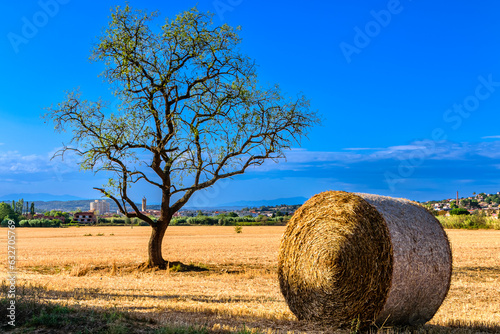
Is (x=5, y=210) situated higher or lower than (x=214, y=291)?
higher

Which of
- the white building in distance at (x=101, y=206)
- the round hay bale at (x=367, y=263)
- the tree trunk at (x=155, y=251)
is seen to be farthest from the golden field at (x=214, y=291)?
the white building in distance at (x=101, y=206)

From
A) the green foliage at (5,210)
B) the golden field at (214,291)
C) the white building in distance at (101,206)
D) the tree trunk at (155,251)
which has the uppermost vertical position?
the white building in distance at (101,206)

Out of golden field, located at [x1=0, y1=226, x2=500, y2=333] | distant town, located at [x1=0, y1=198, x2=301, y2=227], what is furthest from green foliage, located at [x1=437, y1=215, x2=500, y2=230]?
golden field, located at [x1=0, y1=226, x2=500, y2=333]

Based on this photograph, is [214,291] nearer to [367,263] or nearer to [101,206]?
[367,263]

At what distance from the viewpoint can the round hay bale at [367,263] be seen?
8.14 meters

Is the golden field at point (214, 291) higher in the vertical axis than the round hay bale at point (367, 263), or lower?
lower

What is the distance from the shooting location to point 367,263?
844 centimetres

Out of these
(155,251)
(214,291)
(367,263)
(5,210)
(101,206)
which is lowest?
(214,291)

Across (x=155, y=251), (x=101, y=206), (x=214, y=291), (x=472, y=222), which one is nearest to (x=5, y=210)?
(x=101, y=206)

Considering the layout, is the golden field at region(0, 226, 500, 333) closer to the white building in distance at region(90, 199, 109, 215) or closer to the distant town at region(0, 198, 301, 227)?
the distant town at region(0, 198, 301, 227)

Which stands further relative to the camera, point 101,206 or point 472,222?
point 101,206

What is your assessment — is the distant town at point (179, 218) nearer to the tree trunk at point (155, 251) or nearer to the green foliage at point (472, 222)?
the green foliage at point (472, 222)

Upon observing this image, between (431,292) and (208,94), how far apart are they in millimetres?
13793

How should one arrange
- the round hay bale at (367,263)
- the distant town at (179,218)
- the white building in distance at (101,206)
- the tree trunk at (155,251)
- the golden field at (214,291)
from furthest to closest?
the white building in distance at (101,206), the distant town at (179,218), the tree trunk at (155,251), the golden field at (214,291), the round hay bale at (367,263)
